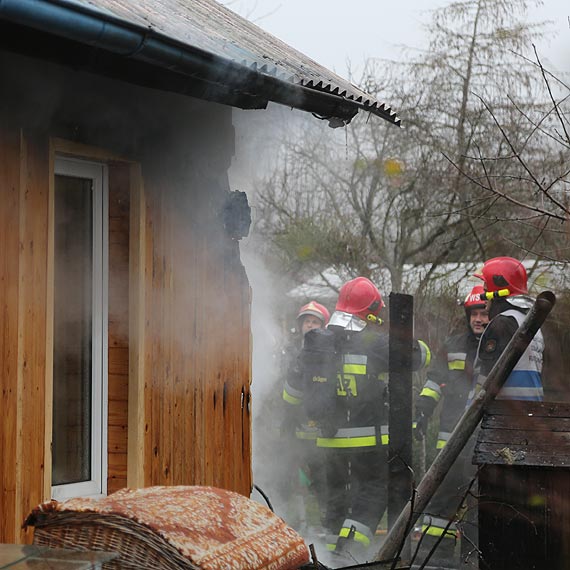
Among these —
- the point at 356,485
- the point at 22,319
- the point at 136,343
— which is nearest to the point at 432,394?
the point at 356,485

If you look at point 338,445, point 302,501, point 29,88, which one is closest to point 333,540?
point 338,445

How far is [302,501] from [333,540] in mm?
1786

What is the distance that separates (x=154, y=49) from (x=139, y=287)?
168 centimetres

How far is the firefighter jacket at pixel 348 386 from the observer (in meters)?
8.79

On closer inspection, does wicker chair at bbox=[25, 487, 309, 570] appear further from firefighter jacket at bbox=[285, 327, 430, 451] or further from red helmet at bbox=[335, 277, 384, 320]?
red helmet at bbox=[335, 277, 384, 320]

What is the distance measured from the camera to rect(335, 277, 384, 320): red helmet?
9.35 m

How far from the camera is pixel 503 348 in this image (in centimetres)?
782

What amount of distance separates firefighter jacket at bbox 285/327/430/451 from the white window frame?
388 centimetres

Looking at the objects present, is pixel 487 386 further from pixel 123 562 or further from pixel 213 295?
pixel 123 562

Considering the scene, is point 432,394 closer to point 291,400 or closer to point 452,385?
point 452,385

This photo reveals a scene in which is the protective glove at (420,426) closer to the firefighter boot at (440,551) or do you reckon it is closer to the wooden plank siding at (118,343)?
the firefighter boot at (440,551)

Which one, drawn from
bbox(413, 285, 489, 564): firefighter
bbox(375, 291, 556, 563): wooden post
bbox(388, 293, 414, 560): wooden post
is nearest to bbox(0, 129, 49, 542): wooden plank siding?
bbox(375, 291, 556, 563): wooden post

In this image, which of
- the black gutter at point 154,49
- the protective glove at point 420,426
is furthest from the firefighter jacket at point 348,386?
the black gutter at point 154,49

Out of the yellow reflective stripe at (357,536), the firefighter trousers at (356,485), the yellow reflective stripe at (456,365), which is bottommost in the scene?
the yellow reflective stripe at (357,536)
